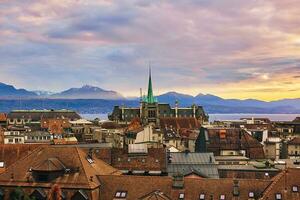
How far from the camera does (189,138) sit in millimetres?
155125

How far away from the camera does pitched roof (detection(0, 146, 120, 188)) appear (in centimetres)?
6120

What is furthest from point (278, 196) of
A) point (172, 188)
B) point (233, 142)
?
point (233, 142)

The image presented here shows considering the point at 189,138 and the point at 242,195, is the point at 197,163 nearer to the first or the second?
the point at 242,195

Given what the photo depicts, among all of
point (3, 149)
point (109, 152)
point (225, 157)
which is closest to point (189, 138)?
point (225, 157)

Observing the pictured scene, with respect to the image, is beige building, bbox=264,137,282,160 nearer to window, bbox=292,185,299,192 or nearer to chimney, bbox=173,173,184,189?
window, bbox=292,185,299,192

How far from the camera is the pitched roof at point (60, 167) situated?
6120 cm

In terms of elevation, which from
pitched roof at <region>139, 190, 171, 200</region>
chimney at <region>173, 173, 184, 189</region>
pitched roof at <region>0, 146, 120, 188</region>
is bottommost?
pitched roof at <region>139, 190, 171, 200</region>

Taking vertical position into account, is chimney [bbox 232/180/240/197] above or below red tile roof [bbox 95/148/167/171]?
below

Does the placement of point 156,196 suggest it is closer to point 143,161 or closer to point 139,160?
point 143,161

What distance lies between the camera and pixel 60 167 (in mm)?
62781

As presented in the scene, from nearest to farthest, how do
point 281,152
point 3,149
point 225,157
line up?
point 3,149
point 225,157
point 281,152

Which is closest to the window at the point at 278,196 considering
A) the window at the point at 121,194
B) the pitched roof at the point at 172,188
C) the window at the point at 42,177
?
the pitched roof at the point at 172,188

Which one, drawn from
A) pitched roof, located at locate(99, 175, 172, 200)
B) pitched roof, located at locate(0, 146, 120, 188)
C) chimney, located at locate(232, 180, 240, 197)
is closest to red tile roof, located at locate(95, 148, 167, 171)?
pitched roof, located at locate(0, 146, 120, 188)

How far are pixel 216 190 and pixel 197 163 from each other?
25.9 meters
